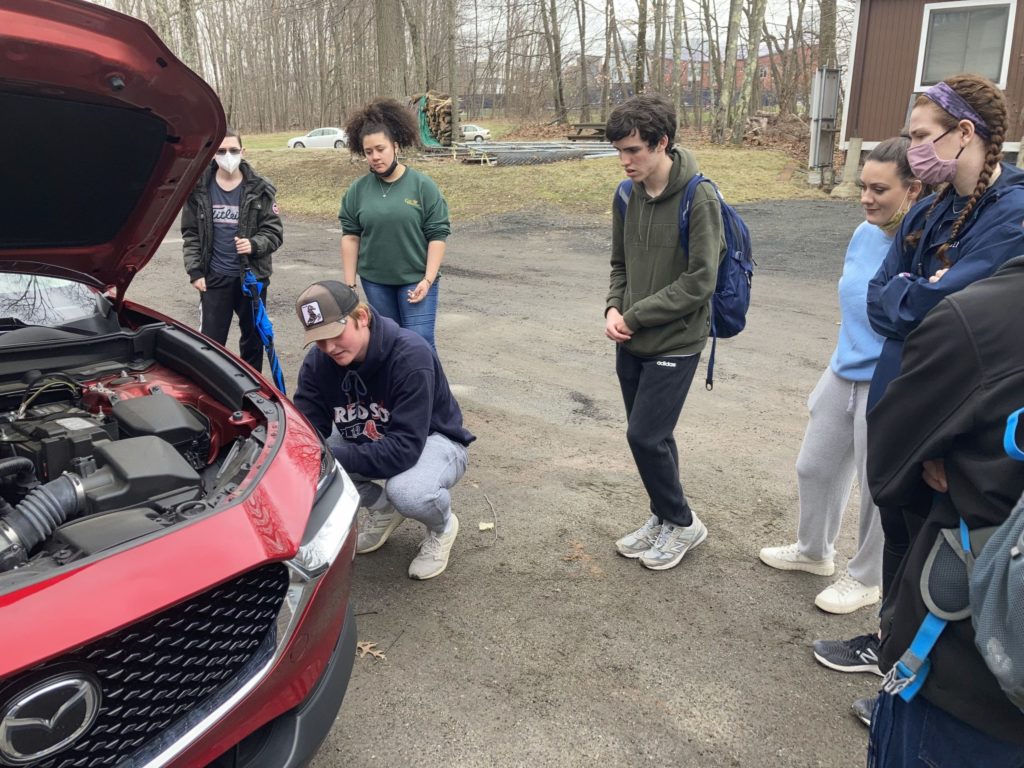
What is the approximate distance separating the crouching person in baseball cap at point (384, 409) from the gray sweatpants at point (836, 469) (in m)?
1.53

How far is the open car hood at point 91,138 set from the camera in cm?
244

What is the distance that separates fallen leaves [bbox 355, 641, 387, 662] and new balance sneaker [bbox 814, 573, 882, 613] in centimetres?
181

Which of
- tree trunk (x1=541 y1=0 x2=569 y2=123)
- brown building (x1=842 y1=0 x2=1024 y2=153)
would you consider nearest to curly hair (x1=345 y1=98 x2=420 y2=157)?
brown building (x1=842 y1=0 x2=1024 y2=153)

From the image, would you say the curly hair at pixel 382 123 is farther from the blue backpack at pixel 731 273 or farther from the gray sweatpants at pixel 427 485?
the gray sweatpants at pixel 427 485

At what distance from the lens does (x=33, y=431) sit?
8.26ft

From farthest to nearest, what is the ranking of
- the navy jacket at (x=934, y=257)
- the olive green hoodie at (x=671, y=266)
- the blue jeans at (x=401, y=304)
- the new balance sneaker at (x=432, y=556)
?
the blue jeans at (x=401, y=304), the new balance sneaker at (x=432, y=556), the olive green hoodie at (x=671, y=266), the navy jacket at (x=934, y=257)

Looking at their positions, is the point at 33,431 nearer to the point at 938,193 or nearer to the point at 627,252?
the point at 627,252

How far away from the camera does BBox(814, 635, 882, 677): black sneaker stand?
296cm

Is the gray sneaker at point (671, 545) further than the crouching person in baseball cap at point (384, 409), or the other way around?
the gray sneaker at point (671, 545)

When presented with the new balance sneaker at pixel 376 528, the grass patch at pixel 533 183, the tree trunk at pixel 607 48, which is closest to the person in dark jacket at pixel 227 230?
the new balance sneaker at pixel 376 528

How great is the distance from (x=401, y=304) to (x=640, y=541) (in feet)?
7.59

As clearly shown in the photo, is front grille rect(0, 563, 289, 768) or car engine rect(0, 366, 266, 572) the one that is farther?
car engine rect(0, 366, 266, 572)

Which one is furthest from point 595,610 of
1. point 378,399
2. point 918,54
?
point 918,54

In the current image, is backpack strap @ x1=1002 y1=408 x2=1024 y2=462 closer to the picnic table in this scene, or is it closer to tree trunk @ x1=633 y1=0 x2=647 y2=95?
tree trunk @ x1=633 y1=0 x2=647 y2=95
